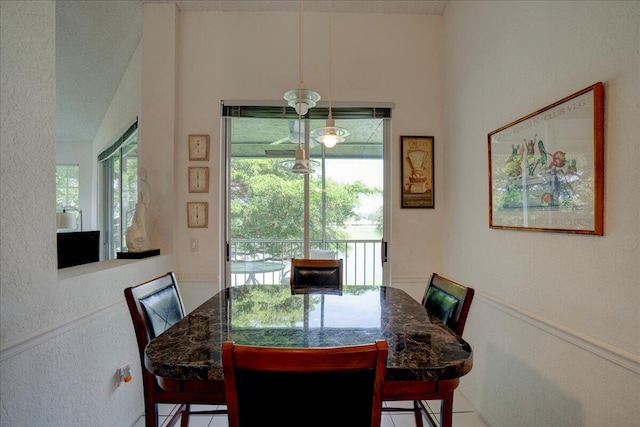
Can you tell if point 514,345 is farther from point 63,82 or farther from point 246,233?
point 63,82

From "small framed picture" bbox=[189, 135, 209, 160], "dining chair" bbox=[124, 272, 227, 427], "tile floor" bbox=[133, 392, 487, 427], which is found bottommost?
"tile floor" bbox=[133, 392, 487, 427]

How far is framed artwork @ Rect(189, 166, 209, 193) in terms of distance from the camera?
2.63m

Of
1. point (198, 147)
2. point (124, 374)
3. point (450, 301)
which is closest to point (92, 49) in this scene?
point (198, 147)

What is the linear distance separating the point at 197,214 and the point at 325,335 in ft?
6.19

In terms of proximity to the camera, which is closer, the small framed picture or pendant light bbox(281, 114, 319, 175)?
pendant light bbox(281, 114, 319, 175)

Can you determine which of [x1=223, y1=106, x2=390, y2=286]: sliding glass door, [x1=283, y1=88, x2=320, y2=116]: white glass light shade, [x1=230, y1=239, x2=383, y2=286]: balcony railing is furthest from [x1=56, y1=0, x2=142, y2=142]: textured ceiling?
[x1=230, y1=239, x2=383, y2=286]: balcony railing

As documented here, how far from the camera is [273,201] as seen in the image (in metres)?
2.86

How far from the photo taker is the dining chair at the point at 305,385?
0.71 metres

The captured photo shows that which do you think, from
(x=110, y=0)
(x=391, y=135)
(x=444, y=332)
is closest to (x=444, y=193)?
(x=391, y=135)

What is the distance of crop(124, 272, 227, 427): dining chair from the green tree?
123 centimetres

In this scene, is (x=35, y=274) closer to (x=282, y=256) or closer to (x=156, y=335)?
(x=156, y=335)

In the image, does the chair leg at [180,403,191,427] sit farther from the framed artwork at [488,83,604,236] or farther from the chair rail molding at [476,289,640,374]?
the framed artwork at [488,83,604,236]

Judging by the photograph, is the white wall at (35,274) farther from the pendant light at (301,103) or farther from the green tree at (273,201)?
the green tree at (273,201)

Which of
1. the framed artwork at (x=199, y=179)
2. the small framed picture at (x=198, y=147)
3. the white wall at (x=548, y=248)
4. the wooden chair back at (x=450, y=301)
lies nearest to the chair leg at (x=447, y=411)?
the wooden chair back at (x=450, y=301)
